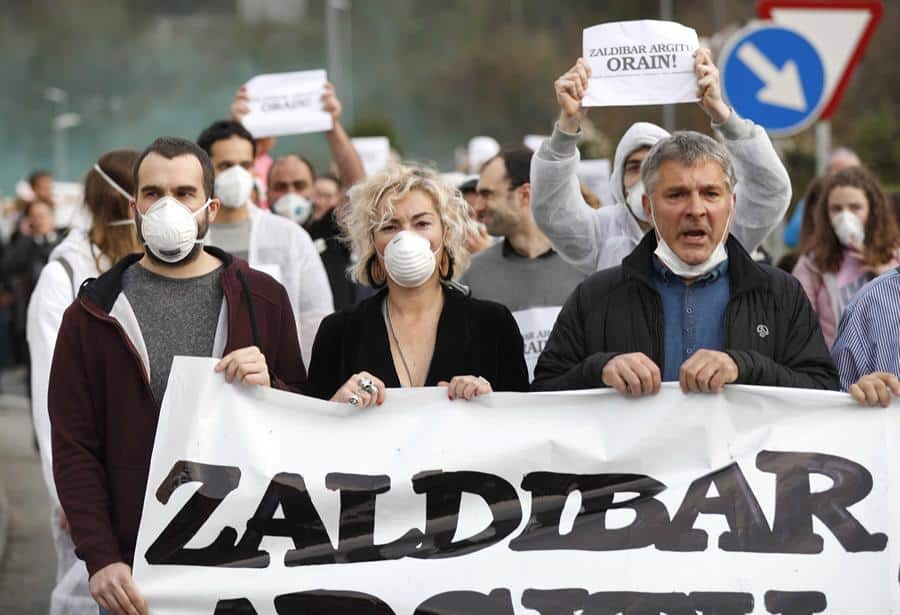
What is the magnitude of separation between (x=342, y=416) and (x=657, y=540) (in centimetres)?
95

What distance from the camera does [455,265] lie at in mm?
4945

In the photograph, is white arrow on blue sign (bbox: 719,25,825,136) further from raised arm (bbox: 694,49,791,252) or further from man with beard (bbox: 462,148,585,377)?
raised arm (bbox: 694,49,791,252)

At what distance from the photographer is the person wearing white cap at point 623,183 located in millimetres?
4852

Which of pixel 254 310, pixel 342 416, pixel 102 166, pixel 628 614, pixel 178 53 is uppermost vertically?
pixel 178 53

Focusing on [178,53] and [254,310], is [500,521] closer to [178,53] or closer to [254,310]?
[254,310]

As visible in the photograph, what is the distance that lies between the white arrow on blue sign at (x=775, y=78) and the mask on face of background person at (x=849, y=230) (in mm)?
1748

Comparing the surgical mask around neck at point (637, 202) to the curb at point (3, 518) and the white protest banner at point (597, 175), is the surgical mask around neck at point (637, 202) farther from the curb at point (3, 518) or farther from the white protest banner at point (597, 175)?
the white protest banner at point (597, 175)

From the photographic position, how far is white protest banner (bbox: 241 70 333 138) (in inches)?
313

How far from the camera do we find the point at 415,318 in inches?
189

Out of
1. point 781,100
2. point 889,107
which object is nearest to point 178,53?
point 889,107

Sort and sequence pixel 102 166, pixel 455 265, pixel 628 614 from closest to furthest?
pixel 628 614, pixel 455 265, pixel 102 166

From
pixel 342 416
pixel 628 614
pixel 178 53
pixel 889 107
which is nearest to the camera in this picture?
pixel 628 614

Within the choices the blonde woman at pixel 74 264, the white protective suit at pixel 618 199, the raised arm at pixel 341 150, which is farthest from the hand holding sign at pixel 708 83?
the raised arm at pixel 341 150

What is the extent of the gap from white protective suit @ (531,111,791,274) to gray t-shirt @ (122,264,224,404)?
1.27m
